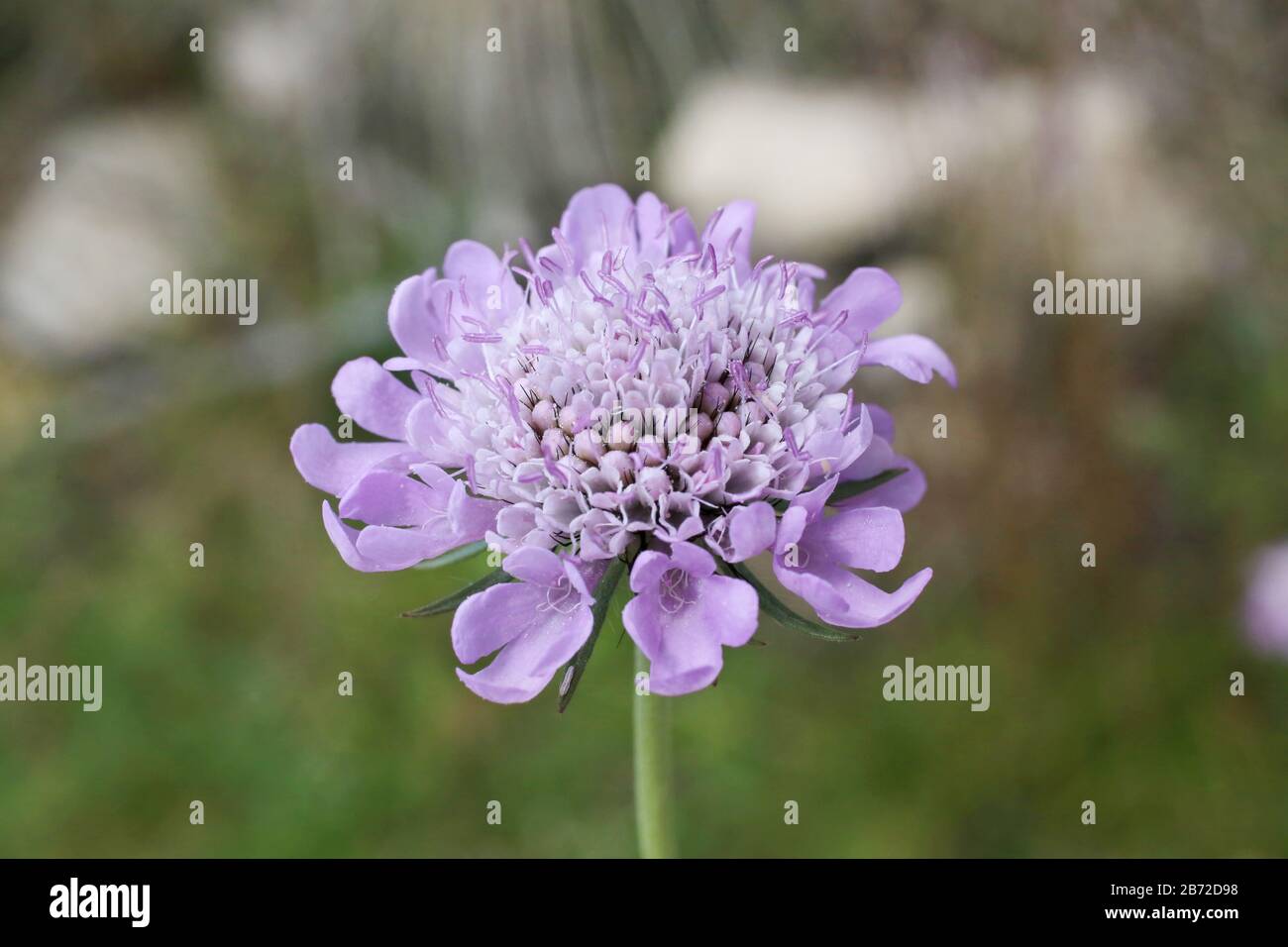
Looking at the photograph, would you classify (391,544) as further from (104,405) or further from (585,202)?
(104,405)

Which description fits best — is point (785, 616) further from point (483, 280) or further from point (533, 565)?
point (483, 280)

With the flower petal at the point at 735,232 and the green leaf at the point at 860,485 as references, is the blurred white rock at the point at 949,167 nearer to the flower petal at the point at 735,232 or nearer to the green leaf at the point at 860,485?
the flower petal at the point at 735,232

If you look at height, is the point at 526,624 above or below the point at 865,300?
below

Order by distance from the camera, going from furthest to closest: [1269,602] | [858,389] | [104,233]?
[104,233] < [858,389] < [1269,602]

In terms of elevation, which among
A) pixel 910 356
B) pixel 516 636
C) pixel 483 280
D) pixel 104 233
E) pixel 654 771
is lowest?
pixel 654 771

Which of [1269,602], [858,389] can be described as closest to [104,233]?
[858,389]

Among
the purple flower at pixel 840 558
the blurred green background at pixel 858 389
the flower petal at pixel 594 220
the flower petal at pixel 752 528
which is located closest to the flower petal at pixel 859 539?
the purple flower at pixel 840 558
